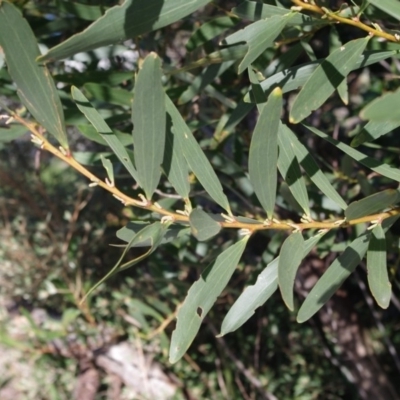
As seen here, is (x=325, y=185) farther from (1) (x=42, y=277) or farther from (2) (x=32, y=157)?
(2) (x=32, y=157)

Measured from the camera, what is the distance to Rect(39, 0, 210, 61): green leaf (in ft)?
2.39

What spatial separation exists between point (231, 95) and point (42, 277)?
180cm

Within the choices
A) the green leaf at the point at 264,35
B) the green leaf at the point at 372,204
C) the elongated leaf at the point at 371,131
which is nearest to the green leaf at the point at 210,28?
the green leaf at the point at 264,35

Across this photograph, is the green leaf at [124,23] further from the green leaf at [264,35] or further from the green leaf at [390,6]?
the green leaf at [390,6]

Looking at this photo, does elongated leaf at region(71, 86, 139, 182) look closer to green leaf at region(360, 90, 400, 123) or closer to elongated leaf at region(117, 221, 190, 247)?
elongated leaf at region(117, 221, 190, 247)

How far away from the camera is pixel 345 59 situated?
2.58 feet

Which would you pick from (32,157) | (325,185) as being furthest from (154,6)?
(32,157)

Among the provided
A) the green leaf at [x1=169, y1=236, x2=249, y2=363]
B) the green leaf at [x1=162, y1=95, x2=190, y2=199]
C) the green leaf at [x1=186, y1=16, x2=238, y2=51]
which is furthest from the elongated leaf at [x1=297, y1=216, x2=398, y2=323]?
the green leaf at [x1=186, y1=16, x2=238, y2=51]

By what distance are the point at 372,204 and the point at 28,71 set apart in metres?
0.45

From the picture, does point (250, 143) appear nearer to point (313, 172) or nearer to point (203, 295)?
point (313, 172)

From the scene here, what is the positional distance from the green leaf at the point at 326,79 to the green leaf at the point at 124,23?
173 mm

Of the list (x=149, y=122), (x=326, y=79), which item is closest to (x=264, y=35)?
(x=326, y=79)

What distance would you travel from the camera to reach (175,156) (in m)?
0.83

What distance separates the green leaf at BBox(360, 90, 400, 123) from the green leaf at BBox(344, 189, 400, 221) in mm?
245
